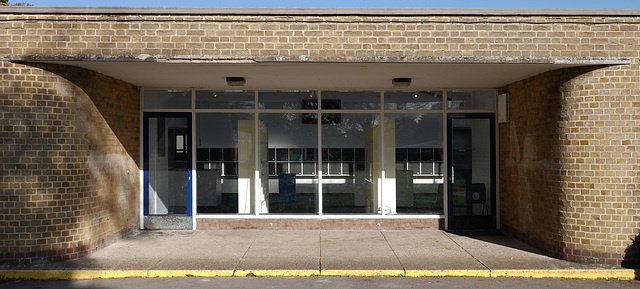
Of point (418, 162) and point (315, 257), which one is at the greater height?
point (418, 162)

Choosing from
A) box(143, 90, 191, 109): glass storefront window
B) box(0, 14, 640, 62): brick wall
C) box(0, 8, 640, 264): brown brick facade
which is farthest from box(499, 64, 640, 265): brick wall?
box(143, 90, 191, 109): glass storefront window

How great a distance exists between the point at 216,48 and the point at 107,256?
3883 mm

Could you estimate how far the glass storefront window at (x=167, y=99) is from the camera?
10.4 metres

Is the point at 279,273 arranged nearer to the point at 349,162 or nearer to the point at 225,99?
the point at 349,162

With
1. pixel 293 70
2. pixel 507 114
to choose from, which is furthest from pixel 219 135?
pixel 507 114

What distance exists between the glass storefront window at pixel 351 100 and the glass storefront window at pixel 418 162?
0.46 m

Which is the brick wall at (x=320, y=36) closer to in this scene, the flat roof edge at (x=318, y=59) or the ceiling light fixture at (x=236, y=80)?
the flat roof edge at (x=318, y=59)

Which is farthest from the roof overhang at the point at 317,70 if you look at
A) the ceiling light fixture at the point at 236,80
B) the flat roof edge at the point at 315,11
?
the flat roof edge at the point at 315,11

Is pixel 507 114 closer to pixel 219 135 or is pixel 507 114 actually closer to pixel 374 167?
pixel 374 167

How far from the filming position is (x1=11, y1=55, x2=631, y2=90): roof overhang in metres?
7.76

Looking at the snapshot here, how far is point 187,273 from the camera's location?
7254 millimetres

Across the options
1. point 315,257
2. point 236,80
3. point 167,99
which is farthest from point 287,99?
point 315,257

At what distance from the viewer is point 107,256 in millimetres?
8125

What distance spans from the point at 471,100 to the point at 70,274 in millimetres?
8142
